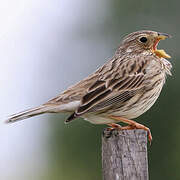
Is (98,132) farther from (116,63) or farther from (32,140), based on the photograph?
(116,63)

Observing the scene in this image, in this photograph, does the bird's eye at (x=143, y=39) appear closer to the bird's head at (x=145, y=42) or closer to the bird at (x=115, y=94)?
the bird's head at (x=145, y=42)

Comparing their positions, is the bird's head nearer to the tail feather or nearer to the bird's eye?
the bird's eye

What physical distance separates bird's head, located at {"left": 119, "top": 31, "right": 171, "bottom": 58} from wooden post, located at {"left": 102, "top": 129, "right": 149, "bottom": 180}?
9.07ft

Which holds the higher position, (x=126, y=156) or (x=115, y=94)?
(x=115, y=94)

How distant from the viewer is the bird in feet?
31.3

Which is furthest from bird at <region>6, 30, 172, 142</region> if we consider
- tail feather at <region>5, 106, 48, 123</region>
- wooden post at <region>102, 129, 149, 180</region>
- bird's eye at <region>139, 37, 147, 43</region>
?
wooden post at <region>102, 129, 149, 180</region>

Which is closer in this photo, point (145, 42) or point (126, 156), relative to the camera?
point (126, 156)

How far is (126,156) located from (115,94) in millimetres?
1727

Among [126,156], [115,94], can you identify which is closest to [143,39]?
[115,94]

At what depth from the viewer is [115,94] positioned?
9.88 m

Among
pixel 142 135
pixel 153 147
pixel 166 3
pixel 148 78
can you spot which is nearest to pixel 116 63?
pixel 148 78

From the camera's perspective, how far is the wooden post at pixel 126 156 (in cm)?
824

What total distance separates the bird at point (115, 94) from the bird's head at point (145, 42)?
0.11 feet

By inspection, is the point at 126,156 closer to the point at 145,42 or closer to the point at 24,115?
the point at 24,115
